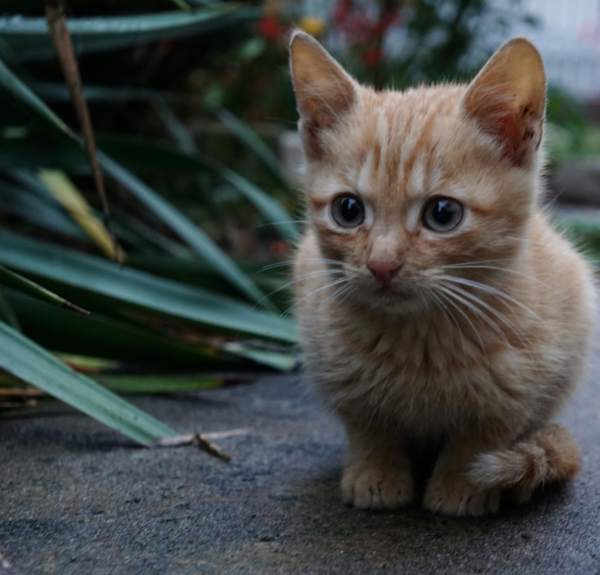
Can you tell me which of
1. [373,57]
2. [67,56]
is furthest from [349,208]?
[373,57]

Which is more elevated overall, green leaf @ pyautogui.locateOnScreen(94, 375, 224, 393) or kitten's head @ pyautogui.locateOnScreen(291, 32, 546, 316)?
kitten's head @ pyautogui.locateOnScreen(291, 32, 546, 316)

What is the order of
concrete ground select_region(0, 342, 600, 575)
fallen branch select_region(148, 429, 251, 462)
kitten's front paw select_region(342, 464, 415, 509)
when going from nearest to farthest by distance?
concrete ground select_region(0, 342, 600, 575)
kitten's front paw select_region(342, 464, 415, 509)
fallen branch select_region(148, 429, 251, 462)

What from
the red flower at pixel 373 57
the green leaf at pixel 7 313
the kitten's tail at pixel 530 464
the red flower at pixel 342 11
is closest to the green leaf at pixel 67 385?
the green leaf at pixel 7 313

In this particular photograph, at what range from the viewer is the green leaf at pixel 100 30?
2109 millimetres

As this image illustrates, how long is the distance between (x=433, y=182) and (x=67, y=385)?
0.87m

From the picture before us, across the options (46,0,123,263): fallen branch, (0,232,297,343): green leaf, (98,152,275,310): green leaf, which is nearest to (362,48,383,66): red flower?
(98,152,275,310): green leaf

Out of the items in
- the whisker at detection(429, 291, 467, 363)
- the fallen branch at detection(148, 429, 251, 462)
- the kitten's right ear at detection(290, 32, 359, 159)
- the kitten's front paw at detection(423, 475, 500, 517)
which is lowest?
the fallen branch at detection(148, 429, 251, 462)

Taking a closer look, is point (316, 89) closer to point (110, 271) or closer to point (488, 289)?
point (488, 289)

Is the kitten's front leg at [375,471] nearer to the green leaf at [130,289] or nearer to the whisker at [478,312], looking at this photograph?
the whisker at [478,312]

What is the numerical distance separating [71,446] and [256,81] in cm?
332

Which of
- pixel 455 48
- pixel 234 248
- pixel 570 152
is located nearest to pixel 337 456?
pixel 234 248

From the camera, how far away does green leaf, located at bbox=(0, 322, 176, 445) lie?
1.42 metres

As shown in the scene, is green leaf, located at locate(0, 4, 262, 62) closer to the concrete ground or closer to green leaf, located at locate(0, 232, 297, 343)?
green leaf, located at locate(0, 232, 297, 343)

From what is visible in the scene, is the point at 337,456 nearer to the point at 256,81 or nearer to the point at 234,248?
the point at 234,248
